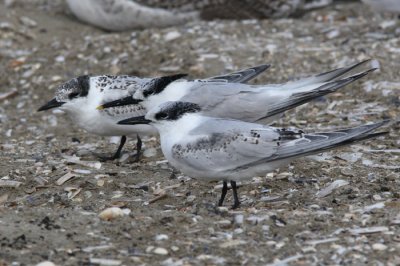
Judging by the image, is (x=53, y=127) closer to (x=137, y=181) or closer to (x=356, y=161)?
(x=137, y=181)

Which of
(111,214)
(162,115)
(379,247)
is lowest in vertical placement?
(379,247)

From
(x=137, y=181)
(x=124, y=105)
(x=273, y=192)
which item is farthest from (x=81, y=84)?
(x=273, y=192)

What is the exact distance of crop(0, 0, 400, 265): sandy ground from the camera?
4191mm

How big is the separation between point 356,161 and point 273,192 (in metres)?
0.79

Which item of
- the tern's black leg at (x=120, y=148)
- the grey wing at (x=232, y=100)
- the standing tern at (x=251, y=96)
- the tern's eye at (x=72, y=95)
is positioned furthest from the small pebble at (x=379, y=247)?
the tern's eye at (x=72, y=95)

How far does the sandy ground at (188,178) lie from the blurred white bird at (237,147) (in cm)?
22

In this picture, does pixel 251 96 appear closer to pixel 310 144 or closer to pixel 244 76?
pixel 244 76

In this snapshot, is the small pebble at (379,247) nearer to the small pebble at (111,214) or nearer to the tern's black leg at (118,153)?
the small pebble at (111,214)

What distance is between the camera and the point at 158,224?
4.46m

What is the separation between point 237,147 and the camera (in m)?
4.77

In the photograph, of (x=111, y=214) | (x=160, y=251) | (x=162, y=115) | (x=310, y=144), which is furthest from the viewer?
(x=162, y=115)

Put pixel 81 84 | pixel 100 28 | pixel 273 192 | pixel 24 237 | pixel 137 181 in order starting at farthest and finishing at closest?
pixel 100 28
pixel 81 84
pixel 137 181
pixel 273 192
pixel 24 237

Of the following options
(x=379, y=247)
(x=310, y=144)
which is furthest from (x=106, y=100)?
(x=379, y=247)

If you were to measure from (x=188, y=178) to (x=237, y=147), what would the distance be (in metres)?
0.96
